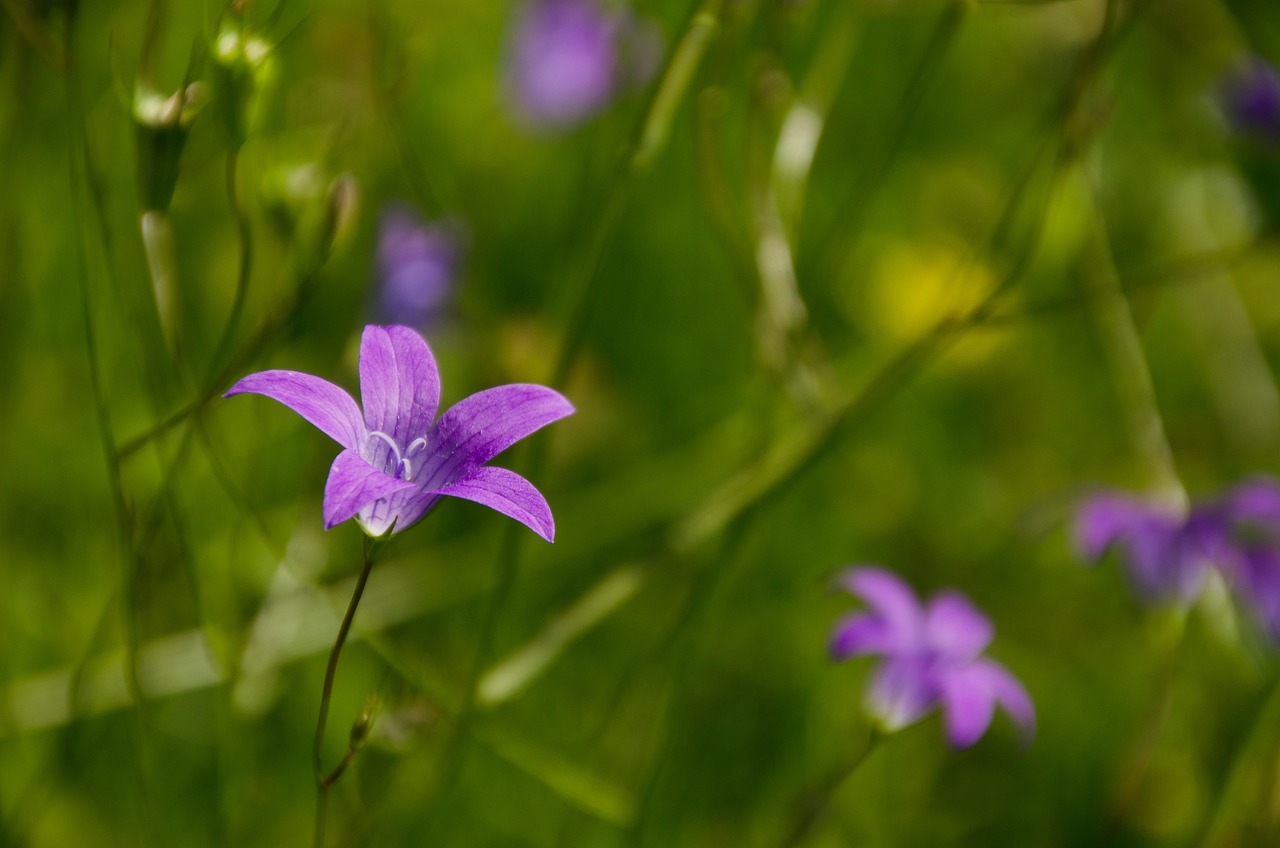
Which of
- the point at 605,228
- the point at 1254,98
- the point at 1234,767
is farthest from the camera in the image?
the point at 1254,98

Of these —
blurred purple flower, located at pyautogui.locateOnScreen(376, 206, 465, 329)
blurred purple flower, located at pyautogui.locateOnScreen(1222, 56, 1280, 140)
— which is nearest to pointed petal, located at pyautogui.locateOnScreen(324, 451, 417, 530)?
blurred purple flower, located at pyautogui.locateOnScreen(376, 206, 465, 329)

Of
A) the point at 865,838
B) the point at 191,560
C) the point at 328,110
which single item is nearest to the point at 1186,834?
the point at 865,838

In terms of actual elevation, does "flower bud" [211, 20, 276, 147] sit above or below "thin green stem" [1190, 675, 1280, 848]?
above

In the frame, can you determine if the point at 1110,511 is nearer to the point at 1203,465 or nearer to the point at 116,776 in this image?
the point at 1203,465

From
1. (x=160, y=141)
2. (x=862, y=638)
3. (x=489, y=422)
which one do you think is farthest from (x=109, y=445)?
(x=862, y=638)

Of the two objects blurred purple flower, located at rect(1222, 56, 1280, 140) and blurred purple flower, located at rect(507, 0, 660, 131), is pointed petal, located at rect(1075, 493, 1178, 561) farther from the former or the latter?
blurred purple flower, located at rect(507, 0, 660, 131)

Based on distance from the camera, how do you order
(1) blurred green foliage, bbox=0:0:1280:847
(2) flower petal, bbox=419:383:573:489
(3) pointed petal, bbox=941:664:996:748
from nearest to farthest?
(2) flower petal, bbox=419:383:573:489 → (3) pointed petal, bbox=941:664:996:748 → (1) blurred green foliage, bbox=0:0:1280:847

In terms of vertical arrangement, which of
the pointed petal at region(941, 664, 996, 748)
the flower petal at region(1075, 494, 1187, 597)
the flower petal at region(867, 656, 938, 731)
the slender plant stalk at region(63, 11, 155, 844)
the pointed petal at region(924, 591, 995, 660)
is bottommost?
the flower petal at region(1075, 494, 1187, 597)

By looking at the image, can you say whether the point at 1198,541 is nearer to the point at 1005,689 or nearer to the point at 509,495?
the point at 1005,689
